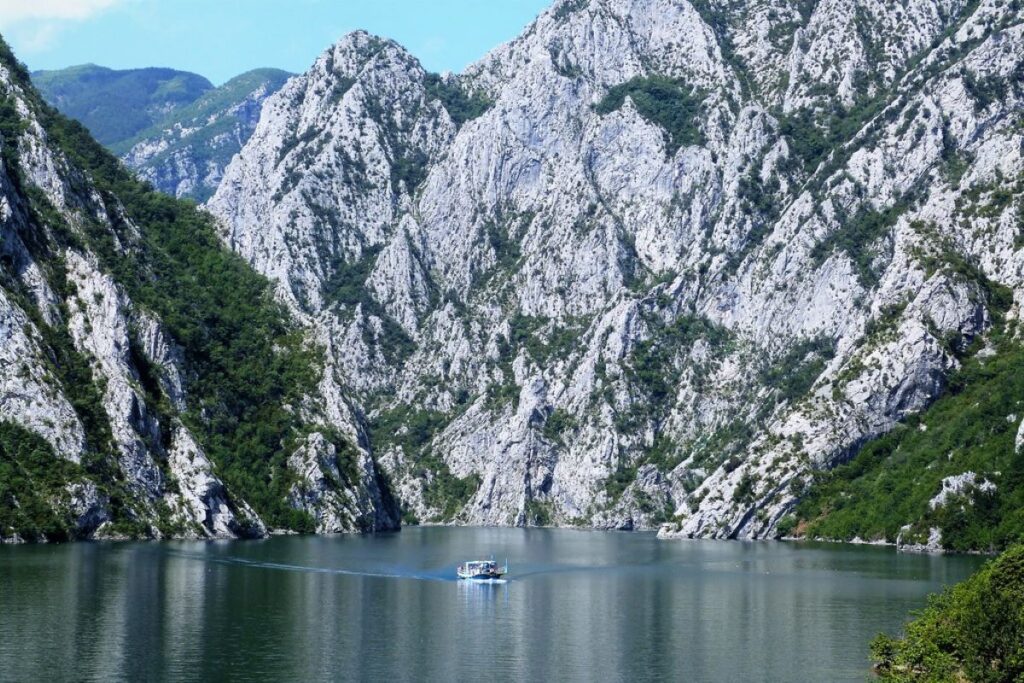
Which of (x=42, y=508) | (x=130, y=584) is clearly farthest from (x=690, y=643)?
(x=42, y=508)

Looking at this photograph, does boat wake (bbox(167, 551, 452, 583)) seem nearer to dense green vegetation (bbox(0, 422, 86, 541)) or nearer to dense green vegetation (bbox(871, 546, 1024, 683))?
dense green vegetation (bbox(0, 422, 86, 541))

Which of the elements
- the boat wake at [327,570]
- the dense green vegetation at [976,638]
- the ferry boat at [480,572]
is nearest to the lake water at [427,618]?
the boat wake at [327,570]

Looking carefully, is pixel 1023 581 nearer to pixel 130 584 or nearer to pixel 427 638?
pixel 427 638

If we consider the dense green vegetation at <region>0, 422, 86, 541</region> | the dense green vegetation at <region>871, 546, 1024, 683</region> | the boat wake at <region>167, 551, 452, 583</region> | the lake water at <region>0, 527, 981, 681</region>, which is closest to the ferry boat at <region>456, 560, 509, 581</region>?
the boat wake at <region>167, 551, 452, 583</region>

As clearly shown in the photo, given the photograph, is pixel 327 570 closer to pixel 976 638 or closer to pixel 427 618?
pixel 427 618

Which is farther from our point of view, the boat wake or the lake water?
the boat wake

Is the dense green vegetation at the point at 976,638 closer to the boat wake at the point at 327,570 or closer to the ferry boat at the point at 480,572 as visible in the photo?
the ferry boat at the point at 480,572

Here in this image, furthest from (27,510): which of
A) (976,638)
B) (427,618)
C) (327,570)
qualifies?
(976,638)
